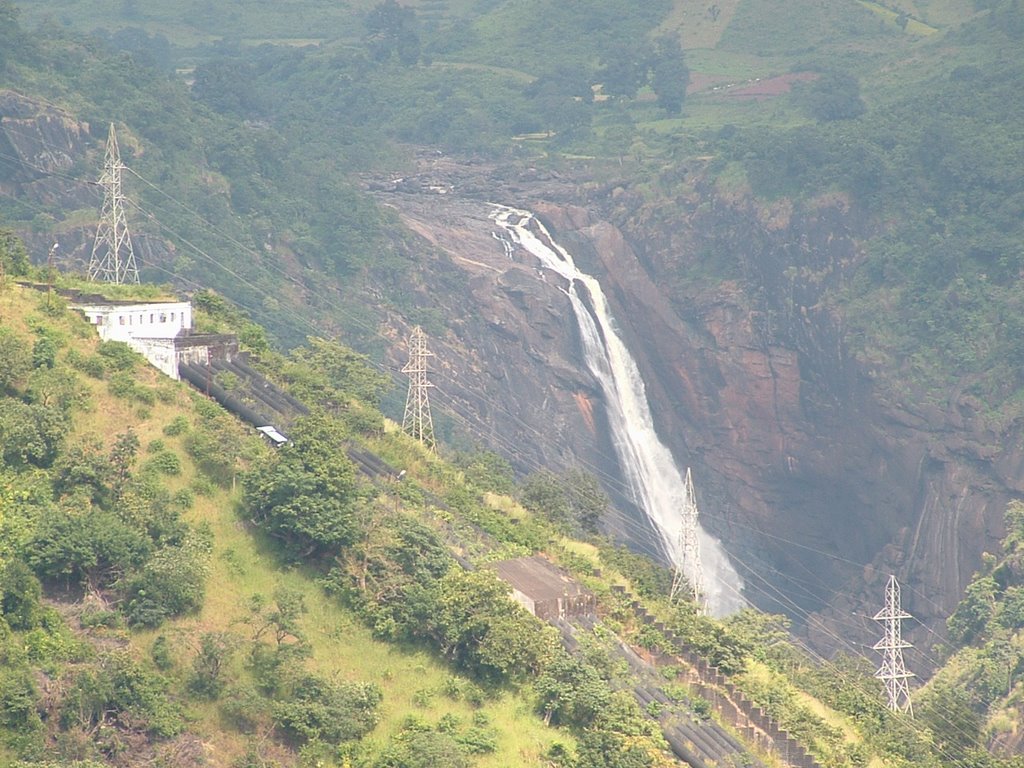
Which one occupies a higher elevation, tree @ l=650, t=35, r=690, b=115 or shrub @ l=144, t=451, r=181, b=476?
tree @ l=650, t=35, r=690, b=115

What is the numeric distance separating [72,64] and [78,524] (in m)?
81.7

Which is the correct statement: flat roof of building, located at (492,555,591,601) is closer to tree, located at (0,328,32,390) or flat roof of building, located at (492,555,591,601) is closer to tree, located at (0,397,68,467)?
tree, located at (0,397,68,467)

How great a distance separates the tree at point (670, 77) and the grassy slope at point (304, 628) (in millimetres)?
107934

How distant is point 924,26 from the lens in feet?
570

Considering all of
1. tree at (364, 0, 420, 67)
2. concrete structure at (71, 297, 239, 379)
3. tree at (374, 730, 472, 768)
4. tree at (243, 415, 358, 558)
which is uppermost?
tree at (364, 0, 420, 67)

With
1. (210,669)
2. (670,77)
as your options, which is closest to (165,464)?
(210,669)

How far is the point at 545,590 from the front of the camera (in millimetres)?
55688

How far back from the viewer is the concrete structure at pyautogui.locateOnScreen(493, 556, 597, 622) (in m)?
54.5

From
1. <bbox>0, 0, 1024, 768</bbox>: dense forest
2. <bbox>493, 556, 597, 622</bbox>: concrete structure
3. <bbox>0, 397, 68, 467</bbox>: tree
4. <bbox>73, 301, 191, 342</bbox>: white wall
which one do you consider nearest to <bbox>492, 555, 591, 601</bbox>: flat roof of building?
<bbox>493, 556, 597, 622</bbox>: concrete structure

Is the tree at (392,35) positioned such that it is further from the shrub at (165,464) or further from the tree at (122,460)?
the tree at (122,460)

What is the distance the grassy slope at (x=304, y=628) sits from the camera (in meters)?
47.4

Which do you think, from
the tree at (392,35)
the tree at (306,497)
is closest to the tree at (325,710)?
the tree at (306,497)

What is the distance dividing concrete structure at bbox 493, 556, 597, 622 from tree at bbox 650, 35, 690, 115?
105019mm

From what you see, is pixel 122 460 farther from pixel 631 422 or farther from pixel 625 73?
pixel 625 73
